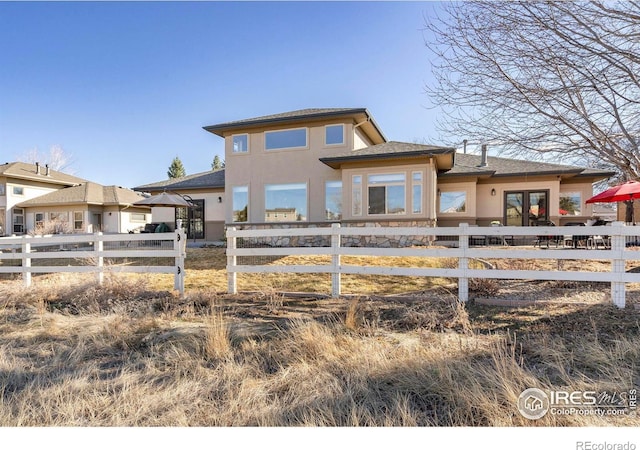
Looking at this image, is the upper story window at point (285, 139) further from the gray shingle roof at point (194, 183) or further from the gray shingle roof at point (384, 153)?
the gray shingle roof at point (194, 183)

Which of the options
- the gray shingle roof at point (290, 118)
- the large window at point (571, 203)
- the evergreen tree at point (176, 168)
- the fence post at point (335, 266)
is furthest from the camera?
the evergreen tree at point (176, 168)

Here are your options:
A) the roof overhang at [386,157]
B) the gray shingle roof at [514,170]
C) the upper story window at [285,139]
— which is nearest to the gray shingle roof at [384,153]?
the roof overhang at [386,157]

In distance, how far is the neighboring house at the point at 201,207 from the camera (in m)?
18.8

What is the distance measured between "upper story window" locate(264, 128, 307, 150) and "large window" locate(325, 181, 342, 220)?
2368 millimetres

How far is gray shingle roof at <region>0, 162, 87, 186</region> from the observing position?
86.1ft

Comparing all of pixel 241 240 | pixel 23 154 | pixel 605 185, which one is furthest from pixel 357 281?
pixel 23 154

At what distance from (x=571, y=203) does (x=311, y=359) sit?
19.3 m

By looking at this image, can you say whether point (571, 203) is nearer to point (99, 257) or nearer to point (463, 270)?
point (463, 270)

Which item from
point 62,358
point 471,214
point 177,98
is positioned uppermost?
point 177,98

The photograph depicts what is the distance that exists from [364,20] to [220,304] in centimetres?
633

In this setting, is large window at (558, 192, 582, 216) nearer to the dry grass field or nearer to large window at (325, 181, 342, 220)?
large window at (325, 181, 342, 220)

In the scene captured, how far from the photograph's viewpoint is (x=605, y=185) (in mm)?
16922

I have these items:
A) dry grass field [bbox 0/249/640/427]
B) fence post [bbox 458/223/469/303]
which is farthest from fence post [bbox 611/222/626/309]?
fence post [bbox 458/223/469/303]

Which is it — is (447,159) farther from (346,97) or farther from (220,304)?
(220,304)
